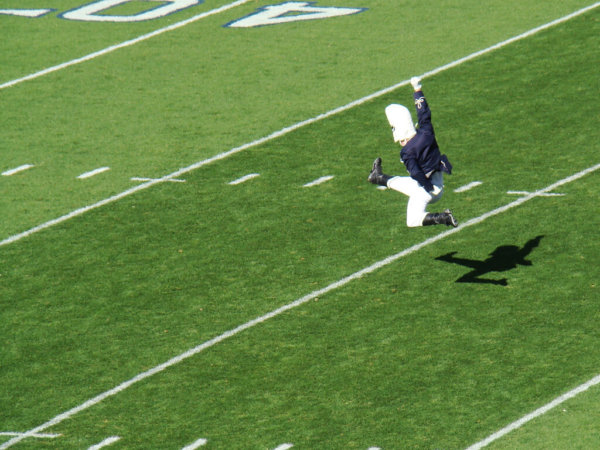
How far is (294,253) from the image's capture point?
1633 centimetres

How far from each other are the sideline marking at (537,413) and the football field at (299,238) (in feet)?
0.11

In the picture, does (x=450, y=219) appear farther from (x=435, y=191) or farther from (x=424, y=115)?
(x=424, y=115)

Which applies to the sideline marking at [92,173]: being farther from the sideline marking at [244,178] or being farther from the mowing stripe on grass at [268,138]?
the sideline marking at [244,178]

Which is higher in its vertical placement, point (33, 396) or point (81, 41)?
point (81, 41)

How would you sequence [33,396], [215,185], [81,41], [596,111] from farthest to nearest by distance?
1. [81,41]
2. [596,111]
3. [215,185]
4. [33,396]

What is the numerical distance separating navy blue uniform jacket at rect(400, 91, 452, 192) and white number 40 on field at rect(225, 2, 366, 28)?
497 inches

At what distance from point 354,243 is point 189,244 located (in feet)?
7.04

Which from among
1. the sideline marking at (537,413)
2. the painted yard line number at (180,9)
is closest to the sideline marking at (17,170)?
the painted yard line number at (180,9)

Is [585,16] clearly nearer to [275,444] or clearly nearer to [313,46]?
[313,46]

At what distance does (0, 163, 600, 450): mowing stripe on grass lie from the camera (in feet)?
42.1

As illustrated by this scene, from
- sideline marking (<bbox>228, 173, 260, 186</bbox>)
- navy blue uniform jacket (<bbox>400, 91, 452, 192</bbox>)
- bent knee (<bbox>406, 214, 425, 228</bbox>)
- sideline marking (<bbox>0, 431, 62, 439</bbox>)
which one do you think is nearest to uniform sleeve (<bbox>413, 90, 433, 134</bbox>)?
navy blue uniform jacket (<bbox>400, 91, 452, 192</bbox>)

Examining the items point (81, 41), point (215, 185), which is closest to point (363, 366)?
point (215, 185)

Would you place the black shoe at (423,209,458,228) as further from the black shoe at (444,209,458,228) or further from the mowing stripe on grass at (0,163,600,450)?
the mowing stripe on grass at (0,163,600,450)

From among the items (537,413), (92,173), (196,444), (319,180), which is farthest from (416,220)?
(92,173)
